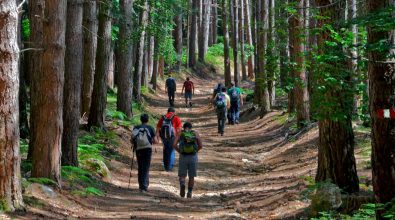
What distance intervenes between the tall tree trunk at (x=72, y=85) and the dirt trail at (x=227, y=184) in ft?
3.69

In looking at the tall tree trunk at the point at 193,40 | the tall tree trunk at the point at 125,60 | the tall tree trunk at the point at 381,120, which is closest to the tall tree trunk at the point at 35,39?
the tall tree trunk at the point at 381,120

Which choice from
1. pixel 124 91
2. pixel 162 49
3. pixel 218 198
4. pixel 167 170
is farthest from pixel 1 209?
pixel 162 49

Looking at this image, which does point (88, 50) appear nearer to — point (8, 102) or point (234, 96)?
point (234, 96)

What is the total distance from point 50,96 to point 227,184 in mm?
6175

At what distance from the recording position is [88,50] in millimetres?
18391

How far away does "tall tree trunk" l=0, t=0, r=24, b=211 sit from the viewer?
859 cm

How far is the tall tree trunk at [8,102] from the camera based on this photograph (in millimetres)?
8586

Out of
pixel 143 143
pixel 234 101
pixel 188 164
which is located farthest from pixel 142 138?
pixel 234 101

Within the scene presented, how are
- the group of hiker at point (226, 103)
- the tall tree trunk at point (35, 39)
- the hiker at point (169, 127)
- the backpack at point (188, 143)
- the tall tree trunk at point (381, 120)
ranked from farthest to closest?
the group of hiker at point (226, 103)
the hiker at point (169, 127)
the backpack at point (188, 143)
the tall tree trunk at point (35, 39)
the tall tree trunk at point (381, 120)

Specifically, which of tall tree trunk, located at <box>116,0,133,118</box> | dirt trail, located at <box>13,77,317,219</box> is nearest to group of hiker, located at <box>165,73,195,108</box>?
dirt trail, located at <box>13,77,317,219</box>

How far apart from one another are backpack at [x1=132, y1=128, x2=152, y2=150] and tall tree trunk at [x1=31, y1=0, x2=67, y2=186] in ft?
7.43

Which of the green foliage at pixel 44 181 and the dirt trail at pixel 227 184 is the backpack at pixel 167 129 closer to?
the dirt trail at pixel 227 184

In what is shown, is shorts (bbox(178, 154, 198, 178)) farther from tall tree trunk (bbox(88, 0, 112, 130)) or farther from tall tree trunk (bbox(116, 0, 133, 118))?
tall tree trunk (bbox(116, 0, 133, 118))

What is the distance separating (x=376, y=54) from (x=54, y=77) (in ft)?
17.4
